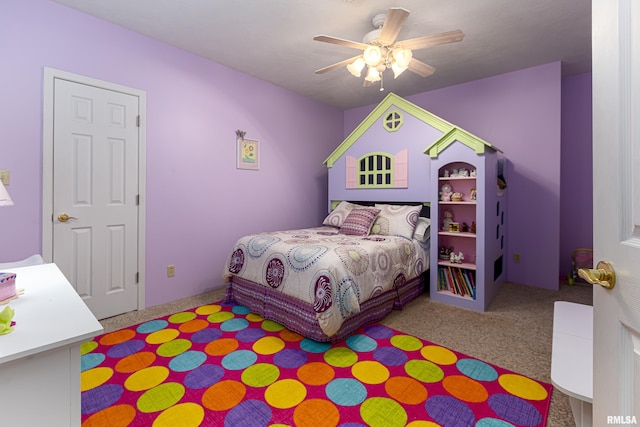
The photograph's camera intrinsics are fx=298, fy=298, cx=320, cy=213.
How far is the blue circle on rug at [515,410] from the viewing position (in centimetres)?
143

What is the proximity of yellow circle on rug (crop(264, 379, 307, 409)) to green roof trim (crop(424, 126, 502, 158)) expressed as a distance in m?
2.45

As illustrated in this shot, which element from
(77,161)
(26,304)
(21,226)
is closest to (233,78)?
(77,161)

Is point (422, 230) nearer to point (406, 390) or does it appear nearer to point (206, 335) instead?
point (406, 390)

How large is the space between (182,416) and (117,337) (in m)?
1.17

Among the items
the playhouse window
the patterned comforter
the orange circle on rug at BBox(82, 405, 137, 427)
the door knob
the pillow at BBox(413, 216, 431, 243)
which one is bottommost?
the orange circle on rug at BBox(82, 405, 137, 427)

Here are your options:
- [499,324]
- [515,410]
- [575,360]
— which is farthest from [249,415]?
[499,324]

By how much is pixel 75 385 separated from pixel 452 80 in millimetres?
4313

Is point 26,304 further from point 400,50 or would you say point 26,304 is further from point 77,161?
point 400,50

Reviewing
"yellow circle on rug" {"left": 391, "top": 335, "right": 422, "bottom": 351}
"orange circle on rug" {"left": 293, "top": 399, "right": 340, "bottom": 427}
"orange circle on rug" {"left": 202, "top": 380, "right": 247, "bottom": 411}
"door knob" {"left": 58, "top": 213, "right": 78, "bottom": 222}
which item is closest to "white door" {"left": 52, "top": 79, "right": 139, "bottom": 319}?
"door knob" {"left": 58, "top": 213, "right": 78, "bottom": 222}

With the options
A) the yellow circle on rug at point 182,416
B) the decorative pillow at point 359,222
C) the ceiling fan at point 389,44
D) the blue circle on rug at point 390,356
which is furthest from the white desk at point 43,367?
the decorative pillow at point 359,222

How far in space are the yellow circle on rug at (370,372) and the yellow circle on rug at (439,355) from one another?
1.16 feet

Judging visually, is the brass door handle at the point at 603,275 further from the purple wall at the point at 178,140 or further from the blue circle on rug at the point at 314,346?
the purple wall at the point at 178,140

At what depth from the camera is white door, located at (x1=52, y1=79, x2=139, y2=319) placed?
236 centimetres

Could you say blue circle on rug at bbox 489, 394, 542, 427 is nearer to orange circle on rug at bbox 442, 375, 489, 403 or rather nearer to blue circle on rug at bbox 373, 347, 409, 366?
orange circle on rug at bbox 442, 375, 489, 403
